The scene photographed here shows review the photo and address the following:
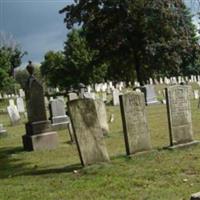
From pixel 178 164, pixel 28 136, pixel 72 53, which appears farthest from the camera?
pixel 72 53

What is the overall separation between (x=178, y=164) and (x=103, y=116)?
5.63 m

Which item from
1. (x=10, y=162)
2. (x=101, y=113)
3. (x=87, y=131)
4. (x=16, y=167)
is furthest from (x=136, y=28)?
(x=87, y=131)

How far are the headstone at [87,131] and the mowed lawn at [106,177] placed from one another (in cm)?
25

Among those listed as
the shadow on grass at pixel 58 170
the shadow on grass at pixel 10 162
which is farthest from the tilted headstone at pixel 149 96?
the shadow on grass at pixel 58 170

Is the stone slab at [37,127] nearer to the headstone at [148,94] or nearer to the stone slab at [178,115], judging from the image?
the stone slab at [178,115]

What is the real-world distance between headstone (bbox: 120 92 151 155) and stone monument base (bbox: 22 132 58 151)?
4302mm

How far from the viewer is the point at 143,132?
34.8 ft

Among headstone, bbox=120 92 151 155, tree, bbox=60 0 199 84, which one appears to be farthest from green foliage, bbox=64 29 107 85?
headstone, bbox=120 92 151 155

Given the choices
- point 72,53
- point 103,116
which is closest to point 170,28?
point 72,53

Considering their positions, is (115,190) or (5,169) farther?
(5,169)

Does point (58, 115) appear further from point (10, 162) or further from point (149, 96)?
point (149, 96)

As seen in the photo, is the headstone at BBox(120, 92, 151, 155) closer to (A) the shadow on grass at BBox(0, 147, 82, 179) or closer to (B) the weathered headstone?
(A) the shadow on grass at BBox(0, 147, 82, 179)

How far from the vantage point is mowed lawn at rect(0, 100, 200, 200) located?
7.59 meters

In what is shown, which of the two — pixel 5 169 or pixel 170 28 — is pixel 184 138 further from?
pixel 170 28
